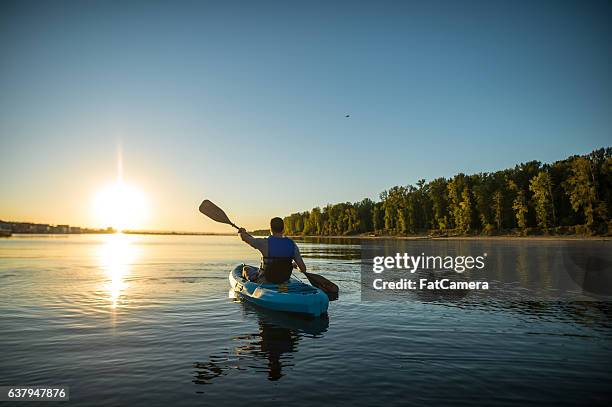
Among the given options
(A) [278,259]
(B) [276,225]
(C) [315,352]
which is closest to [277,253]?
(A) [278,259]

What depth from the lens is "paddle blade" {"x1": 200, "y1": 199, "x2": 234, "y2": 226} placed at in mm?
17391

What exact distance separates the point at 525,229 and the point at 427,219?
36.5m

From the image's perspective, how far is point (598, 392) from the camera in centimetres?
681

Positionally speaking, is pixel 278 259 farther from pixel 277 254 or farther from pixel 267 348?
pixel 267 348

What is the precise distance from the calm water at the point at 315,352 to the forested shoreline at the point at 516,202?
80.1 meters

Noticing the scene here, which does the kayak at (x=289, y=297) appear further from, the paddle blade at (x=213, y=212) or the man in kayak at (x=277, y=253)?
the paddle blade at (x=213, y=212)

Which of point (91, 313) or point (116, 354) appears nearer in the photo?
point (116, 354)

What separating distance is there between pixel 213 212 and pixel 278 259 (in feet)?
16.3

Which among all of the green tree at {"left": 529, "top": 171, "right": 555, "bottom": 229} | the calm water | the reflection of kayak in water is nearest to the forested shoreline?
the green tree at {"left": 529, "top": 171, "right": 555, "bottom": 229}

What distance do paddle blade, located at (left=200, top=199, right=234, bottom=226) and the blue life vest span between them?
3920mm

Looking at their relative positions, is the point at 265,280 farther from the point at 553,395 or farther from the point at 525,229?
the point at 525,229

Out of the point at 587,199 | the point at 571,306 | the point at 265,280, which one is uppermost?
the point at 587,199

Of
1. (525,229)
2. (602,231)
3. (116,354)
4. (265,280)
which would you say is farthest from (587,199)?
(116,354)

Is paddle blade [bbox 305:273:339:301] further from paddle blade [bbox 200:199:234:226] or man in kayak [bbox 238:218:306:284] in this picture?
paddle blade [bbox 200:199:234:226]
